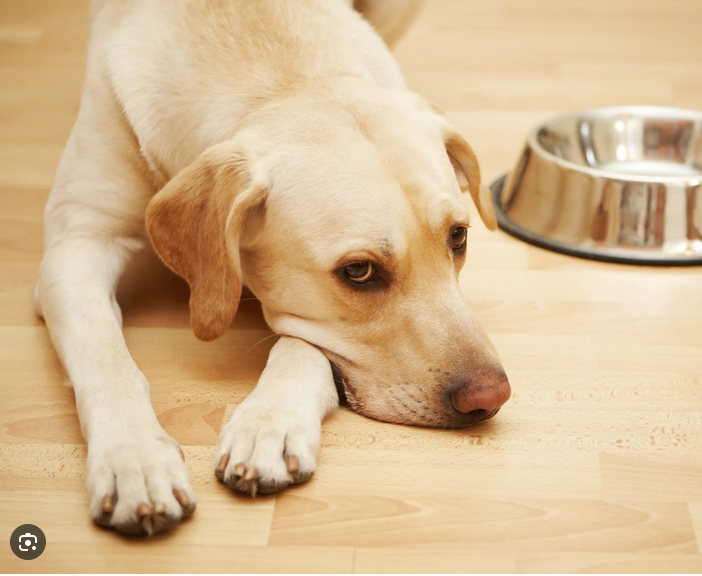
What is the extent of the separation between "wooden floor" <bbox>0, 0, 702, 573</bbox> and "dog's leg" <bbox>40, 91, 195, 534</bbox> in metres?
0.09

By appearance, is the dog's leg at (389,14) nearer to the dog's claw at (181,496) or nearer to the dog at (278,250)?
the dog at (278,250)

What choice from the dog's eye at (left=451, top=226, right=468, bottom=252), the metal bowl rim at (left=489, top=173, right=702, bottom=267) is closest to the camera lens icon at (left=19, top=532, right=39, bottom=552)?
the dog's eye at (left=451, top=226, right=468, bottom=252)

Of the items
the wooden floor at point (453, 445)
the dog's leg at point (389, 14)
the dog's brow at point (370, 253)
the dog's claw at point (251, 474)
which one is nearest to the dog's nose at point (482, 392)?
the wooden floor at point (453, 445)

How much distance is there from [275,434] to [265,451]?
38 millimetres

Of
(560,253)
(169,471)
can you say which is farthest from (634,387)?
(169,471)

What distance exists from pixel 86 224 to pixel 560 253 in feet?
4.73

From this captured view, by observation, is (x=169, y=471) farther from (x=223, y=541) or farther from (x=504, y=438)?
(x=504, y=438)

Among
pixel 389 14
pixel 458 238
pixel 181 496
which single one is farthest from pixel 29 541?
pixel 389 14

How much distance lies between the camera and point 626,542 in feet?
4.99

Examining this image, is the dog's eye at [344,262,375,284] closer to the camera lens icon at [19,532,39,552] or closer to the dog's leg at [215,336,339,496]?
the dog's leg at [215,336,339,496]

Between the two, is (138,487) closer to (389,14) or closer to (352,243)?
(352,243)

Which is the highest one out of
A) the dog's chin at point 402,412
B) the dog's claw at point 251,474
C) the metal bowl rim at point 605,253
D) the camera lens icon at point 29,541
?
the dog's claw at point 251,474

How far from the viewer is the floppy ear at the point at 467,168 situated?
2.07 meters

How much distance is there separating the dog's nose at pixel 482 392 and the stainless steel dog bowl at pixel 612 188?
1068 millimetres
